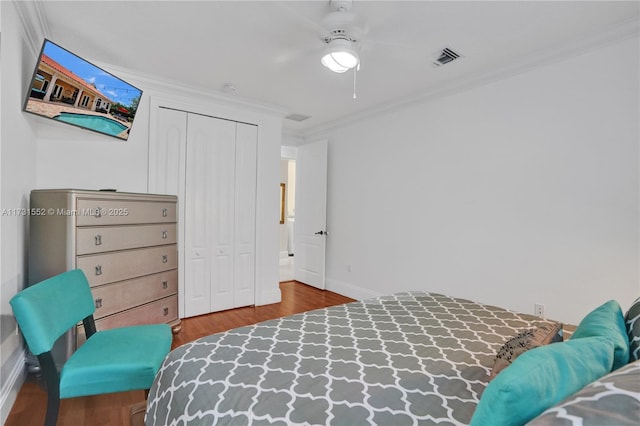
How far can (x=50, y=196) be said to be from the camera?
84.4 inches

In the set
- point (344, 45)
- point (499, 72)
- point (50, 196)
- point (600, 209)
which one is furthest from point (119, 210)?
point (600, 209)

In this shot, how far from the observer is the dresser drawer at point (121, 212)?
214cm

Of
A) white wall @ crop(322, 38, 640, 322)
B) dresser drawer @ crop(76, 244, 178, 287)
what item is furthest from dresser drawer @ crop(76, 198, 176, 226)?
white wall @ crop(322, 38, 640, 322)

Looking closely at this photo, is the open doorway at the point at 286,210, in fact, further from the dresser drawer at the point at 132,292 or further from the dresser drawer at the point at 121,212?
the dresser drawer at the point at 121,212

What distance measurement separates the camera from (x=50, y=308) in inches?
60.2

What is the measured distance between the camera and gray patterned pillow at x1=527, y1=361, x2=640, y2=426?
1.60ft

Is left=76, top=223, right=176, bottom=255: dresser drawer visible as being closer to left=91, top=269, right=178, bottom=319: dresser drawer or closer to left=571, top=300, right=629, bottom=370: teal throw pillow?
left=91, top=269, right=178, bottom=319: dresser drawer

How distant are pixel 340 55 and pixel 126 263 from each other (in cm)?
228

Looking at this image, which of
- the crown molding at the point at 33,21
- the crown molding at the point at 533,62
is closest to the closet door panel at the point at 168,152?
the crown molding at the point at 33,21

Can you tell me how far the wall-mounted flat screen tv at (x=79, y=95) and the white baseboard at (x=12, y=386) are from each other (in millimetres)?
1693

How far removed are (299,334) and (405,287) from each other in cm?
247

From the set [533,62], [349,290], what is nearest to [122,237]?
[349,290]

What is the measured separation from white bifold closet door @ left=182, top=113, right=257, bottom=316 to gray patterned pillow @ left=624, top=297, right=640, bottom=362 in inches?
133

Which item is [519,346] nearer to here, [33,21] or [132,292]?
[132,292]
